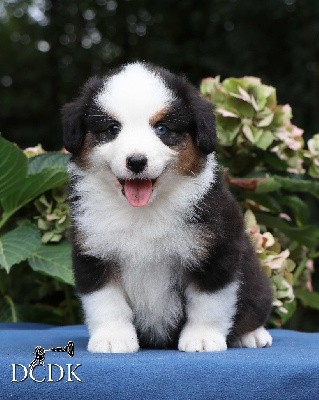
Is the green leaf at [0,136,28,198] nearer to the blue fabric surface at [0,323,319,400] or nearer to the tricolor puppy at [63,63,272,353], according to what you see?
the tricolor puppy at [63,63,272,353]

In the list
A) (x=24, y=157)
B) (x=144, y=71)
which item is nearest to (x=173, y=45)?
(x=24, y=157)

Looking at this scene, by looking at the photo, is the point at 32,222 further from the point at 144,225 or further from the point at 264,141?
the point at 144,225

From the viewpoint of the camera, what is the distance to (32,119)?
10156 millimetres

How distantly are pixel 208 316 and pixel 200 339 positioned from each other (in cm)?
9

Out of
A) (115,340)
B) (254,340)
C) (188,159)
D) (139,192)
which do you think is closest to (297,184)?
(254,340)

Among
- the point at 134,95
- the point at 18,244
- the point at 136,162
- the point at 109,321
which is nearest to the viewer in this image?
the point at 136,162

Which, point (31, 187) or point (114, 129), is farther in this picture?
point (31, 187)

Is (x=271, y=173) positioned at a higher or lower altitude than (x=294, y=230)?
higher

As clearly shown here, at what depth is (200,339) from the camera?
2.66 m

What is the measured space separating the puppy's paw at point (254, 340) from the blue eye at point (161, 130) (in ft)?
2.89

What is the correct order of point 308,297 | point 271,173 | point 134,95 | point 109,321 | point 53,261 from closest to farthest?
point 134,95 < point 109,321 < point 53,261 < point 308,297 < point 271,173

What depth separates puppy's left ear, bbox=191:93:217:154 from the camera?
8.79 ft

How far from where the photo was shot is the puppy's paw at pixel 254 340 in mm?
2975

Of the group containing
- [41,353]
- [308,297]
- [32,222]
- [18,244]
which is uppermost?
[41,353]
